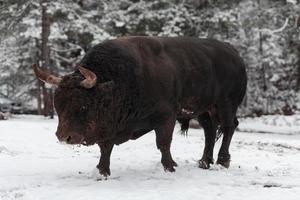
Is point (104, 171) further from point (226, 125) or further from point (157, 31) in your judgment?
point (157, 31)

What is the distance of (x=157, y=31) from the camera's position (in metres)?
28.3

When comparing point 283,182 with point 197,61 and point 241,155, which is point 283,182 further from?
point 241,155

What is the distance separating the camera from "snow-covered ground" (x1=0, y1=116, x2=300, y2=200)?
739 centimetres

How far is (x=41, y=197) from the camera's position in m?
7.12

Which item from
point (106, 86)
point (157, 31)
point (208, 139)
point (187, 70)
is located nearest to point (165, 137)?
point (187, 70)

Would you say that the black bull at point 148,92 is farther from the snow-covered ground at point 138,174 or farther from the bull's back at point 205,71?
the snow-covered ground at point 138,174

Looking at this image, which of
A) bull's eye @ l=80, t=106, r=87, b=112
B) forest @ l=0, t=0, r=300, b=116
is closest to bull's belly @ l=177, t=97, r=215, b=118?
bull's eye @ l=80, t=106, r=87, b=112

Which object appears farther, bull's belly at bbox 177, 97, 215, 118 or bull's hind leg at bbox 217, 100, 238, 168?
bull's hind leg at bbox 217, 100, 238, 168

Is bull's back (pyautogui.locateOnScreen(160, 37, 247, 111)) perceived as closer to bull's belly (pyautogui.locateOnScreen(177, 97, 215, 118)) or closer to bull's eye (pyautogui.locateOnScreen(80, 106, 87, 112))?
bull's belly (pyautogui.locateOnScreen(177, 97, 215, 118))

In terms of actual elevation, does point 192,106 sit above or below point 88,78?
Answer: below

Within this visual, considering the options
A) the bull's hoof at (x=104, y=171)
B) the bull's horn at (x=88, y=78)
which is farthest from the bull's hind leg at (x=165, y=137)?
the bull's horn at (x=88, y=78)

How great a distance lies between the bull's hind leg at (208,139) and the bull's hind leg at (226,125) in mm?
194

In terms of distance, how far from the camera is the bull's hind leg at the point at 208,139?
33.7 ft

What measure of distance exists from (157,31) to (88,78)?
20.9 m
